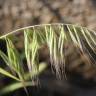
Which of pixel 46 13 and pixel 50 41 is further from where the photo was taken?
pixel 46 13

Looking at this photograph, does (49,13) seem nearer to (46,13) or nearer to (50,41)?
(46,13)

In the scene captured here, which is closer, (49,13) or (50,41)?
(50,41)

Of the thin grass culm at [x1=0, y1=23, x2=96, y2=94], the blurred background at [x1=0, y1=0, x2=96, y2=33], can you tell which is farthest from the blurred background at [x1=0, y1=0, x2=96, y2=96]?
the thin grass culm at [x1=0, y1=23, x2=96, y2=94]

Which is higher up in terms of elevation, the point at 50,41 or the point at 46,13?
the point at 46,13

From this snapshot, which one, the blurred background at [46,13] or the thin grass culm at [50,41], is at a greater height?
the blurred background at [46,13]

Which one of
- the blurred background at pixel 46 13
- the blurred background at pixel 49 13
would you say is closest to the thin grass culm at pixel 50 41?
the blurred background at pixel 49 13

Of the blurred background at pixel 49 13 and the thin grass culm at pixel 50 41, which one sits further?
the blurred background at pixel 49 13

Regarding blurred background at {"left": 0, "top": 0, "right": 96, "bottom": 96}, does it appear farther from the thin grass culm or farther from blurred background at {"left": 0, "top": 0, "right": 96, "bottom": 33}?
the thin grass culm

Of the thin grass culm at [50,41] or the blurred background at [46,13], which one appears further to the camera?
the blurred background at [46,13]

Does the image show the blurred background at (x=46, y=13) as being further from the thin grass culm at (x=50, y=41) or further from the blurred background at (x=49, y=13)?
the thin grass culm at (x=50, y=41)

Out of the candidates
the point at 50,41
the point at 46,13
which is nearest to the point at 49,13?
the point at 46,13

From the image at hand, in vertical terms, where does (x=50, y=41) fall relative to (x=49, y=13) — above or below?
below
